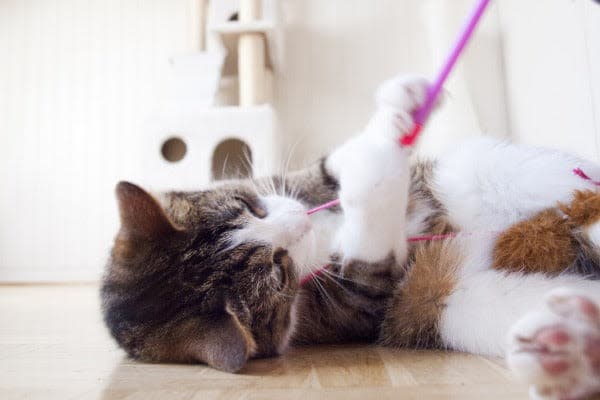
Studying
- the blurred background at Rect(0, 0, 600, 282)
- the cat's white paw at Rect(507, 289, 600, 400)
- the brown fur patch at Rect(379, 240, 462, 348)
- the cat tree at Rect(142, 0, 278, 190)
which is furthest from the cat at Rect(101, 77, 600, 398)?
the cat tree at Rect(142, 0, 278, 190)

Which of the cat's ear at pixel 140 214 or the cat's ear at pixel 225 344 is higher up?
the cat's ear at pixel 140 214

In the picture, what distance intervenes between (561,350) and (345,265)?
467mm

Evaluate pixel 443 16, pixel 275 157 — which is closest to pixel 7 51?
Answer: pixel 275 157

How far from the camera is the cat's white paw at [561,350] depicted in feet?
1.58

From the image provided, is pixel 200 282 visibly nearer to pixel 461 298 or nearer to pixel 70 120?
pixel 461 298

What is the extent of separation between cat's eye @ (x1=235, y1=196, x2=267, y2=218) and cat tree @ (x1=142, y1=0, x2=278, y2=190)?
1.02m

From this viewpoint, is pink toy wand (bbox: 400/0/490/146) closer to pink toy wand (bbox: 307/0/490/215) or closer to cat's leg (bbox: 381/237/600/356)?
pink toy wand (bbox: 307/0/490/215)

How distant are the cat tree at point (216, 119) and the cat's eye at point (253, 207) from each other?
102 centimetres

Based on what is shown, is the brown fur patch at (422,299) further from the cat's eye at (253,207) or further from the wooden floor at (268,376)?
the cat's eye at (253,207)

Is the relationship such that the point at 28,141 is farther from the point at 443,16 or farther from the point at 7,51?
the point at 443,16

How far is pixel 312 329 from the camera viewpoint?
38.7 inches

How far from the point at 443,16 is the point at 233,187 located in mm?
1689

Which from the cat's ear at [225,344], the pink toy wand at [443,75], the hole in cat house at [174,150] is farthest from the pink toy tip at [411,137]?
the hole in cat house at [174,150]

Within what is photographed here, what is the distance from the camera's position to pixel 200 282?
82 centimetres
